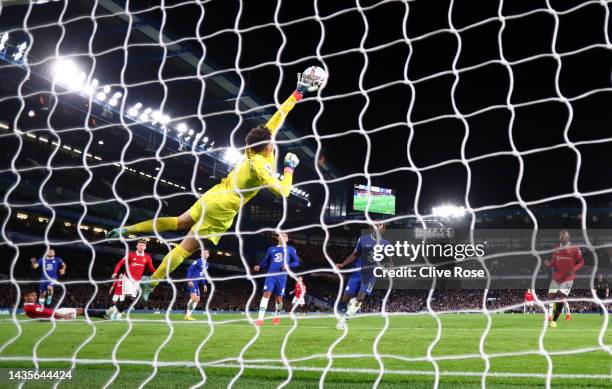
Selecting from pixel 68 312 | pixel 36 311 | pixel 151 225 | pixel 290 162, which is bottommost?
pixel 36 311

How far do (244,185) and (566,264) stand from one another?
21.5 ft

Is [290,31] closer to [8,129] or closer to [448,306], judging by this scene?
[8,129]

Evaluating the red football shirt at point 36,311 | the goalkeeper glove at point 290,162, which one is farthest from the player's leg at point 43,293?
the goalkeeper glove at point 290,162

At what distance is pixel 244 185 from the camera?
3928mm

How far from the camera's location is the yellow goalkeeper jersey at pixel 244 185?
12.1ft

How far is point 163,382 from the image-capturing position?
3357 millimetres

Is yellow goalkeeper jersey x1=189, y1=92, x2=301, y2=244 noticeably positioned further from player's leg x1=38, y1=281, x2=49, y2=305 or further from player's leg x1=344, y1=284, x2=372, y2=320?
player's leg x1=38, y1=281, x2=49, y2=305

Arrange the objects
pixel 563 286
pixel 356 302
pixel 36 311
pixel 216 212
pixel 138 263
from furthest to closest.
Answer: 1. pixel 138 263
2. pixel 563 286
3. pixel 356 302
4. pixel 216 212
5. pixel 36 311

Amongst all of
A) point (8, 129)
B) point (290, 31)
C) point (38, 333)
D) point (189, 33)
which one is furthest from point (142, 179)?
point (38, 333)

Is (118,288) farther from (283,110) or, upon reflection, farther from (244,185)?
(283,110)

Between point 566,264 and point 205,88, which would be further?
point 205,88

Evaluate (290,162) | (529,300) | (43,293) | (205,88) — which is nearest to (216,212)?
(290,162)

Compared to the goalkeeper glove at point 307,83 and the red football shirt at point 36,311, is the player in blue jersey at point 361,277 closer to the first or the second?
the goalkeeper glove at point 307,83

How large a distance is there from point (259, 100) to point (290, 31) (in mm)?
11406
